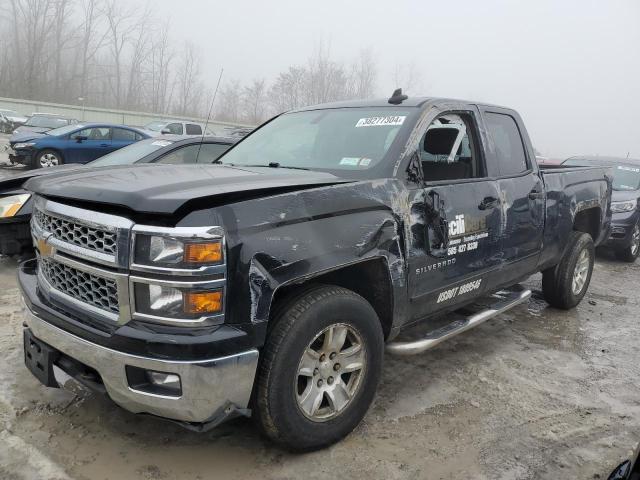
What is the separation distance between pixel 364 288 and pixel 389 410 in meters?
0.85

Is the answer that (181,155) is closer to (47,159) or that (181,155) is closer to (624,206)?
(624,206)

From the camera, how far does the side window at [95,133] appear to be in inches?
557

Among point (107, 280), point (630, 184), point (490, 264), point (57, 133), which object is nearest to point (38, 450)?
point (107, 280)

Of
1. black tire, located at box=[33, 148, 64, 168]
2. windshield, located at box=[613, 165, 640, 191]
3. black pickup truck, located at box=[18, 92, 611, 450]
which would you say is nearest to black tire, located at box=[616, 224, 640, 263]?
windshield, located at box=[613, 165, 640, 191]

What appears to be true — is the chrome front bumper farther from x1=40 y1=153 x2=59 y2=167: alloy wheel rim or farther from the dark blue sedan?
x1=40 y1=153 x2=59 y2=167: alloy wheel rim

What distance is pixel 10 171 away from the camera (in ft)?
46.8

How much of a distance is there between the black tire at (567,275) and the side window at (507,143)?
1.27 meters

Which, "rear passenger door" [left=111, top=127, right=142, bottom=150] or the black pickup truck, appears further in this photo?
"rear passenger door" [left=111, top=127, right=142, bottom=150]

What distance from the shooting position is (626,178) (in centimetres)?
930

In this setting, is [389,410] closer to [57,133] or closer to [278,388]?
[278,388]

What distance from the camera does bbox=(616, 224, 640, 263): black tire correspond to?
8523 millimetres

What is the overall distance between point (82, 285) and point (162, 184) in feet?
1.99

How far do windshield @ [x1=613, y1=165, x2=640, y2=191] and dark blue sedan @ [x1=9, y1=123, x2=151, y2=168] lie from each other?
464 inches

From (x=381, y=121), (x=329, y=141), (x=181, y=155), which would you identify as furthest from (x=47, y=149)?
(x=381, y=121)
